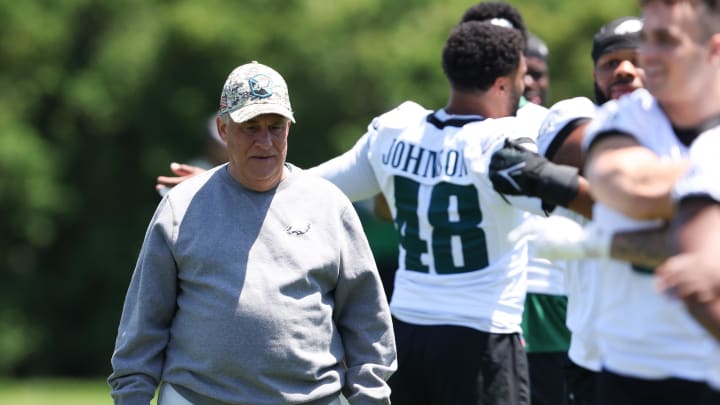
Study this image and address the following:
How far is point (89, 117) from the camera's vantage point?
61.5 feet

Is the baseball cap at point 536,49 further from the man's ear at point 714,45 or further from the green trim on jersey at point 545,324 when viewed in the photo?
the man's ear at point 714,45

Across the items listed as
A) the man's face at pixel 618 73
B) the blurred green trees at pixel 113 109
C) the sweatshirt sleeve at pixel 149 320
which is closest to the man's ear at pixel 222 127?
the sweatshirt sleeve at pixel 149 320

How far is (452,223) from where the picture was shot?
4.88 m

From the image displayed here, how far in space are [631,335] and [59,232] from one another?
16.9 meters

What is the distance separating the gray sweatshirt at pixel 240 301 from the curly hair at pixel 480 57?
890mm

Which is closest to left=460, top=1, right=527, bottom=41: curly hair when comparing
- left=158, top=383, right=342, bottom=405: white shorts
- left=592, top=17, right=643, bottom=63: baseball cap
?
left=592, top=17, right=643, bottom=63: baseball cap

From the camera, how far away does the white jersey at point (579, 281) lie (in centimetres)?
393

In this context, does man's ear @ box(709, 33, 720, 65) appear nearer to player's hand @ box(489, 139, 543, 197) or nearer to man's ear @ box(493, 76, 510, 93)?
player's hand @ box(489, 139, 543, 197)

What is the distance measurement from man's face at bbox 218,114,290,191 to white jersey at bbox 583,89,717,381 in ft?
4.33

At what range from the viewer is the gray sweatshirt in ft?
13.7

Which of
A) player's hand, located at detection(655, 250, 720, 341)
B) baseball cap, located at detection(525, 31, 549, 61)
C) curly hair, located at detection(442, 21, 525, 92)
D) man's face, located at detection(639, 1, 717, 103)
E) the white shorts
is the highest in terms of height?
man's face, located at detection(639, 1, 717, 103)

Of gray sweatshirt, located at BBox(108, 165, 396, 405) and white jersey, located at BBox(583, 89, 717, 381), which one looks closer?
white jersey, located at BBox(583, 89, 717, 381)

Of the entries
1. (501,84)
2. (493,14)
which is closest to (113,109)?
(493,14)

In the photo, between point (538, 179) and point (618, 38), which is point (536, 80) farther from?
point (538, 179)
